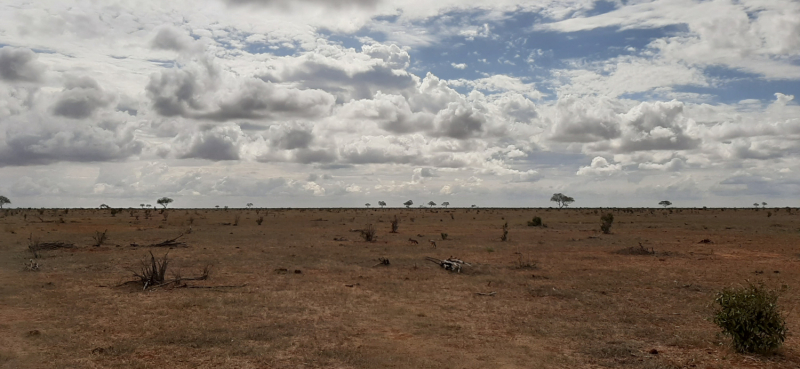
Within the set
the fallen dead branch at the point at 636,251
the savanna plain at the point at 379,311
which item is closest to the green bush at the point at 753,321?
the savanna plain at the point at 379,311

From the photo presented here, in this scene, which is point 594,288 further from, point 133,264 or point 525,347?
point 133,264

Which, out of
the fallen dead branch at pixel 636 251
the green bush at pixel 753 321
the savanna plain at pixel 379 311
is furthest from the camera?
the fallen dead branch at pixel 636 251

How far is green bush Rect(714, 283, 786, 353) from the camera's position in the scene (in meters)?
9.27

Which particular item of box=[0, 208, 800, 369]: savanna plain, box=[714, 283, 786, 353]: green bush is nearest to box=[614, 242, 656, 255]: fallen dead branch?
box=[0, 208, 800, 369]: savanna plain

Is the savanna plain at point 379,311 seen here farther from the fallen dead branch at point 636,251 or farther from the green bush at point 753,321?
the fallen dead branch at point 636,251

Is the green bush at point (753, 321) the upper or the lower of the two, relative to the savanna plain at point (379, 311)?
upper

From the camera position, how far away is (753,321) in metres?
9.41

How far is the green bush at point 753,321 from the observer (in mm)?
9273

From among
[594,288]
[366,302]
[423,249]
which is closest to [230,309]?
[366,302]

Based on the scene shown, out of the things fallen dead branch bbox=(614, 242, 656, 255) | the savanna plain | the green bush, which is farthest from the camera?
fallen dead branch bbox=(614, 242, 656, 255)

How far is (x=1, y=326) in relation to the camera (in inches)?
444

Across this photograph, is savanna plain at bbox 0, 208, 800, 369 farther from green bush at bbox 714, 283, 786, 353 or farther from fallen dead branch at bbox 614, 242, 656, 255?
fallen dead branch at bbox 614, 242, 656, 255

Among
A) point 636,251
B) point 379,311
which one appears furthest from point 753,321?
point 636,251

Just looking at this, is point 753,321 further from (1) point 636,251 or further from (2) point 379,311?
(1) point 636,251
